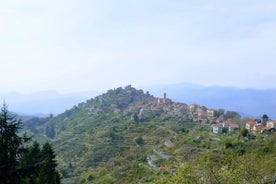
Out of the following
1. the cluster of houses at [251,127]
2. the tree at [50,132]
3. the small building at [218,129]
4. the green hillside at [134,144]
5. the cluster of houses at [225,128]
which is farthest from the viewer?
the tree at [50,132]

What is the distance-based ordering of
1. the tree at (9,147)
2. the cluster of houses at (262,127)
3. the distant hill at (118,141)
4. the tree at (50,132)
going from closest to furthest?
1. the tree at (9,147)
2. the distant hill at (118,141)
3. the cluster of houses at (262,127)
4. the tree at (50,132)

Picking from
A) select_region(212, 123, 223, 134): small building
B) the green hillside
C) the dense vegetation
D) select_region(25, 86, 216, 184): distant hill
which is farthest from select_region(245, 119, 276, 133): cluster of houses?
the dense vegetation

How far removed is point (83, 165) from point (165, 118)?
89.4 feet

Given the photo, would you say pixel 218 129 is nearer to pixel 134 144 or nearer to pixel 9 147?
pixel 134 144

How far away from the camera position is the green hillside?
131 feet

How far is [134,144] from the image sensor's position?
59.9 meters

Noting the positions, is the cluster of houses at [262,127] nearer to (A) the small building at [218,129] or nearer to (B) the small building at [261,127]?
(B) the small building at [261,127]

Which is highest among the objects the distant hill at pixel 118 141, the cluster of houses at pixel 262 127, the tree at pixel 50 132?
the cluster of houses at pixel 262 127

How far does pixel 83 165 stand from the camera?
182 ft

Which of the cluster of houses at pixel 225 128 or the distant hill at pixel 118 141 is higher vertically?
the cluster of houses at pixel 225 128

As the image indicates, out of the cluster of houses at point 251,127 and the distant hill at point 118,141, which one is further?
→ the cluster of houses at point 251,127

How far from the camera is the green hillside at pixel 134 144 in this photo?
131 feet

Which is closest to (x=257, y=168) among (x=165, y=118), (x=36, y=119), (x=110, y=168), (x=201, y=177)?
(x=201, y=177)

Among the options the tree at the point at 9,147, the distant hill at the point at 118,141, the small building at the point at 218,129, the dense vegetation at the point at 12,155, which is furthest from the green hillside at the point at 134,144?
the tree at the point at 9,147
